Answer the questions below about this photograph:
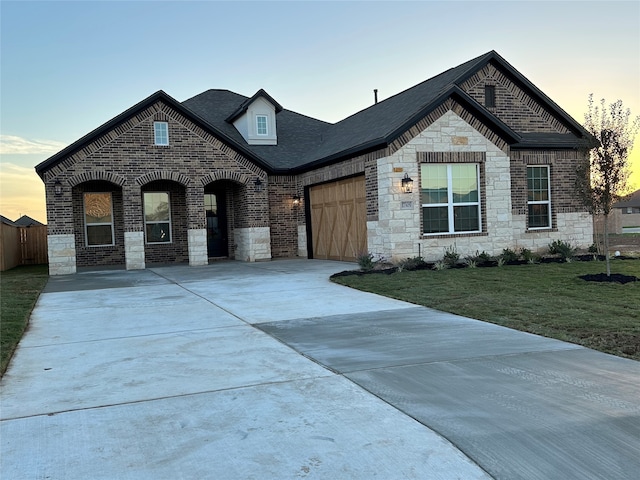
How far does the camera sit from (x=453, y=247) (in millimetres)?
16500

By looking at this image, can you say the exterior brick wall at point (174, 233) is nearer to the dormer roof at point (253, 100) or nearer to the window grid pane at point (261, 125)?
the window grid pane at point (261, 125)

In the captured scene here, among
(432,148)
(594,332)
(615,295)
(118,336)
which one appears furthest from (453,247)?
(118,336)

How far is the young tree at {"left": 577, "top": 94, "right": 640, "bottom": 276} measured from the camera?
1251 cm

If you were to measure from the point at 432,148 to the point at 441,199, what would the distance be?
1.53 m

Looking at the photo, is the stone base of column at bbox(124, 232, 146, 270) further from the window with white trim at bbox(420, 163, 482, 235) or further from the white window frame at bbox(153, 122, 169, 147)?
the window with white trim at bbox(420, 163, 482, 235)

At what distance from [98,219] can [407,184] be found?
12.7 meters

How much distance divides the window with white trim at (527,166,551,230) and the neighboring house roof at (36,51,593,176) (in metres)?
0.95

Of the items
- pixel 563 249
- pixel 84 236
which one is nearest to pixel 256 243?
pixel 84 236

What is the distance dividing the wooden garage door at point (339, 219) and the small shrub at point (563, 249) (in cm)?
612

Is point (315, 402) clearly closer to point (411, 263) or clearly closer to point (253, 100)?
point (411, 263)

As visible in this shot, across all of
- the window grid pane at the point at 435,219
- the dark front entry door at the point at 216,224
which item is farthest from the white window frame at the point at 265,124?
the window grid pane at the point at 435,219

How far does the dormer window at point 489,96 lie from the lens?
19.0 metres

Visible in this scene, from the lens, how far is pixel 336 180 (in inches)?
761

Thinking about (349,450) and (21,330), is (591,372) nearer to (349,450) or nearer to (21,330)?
(349,450)
